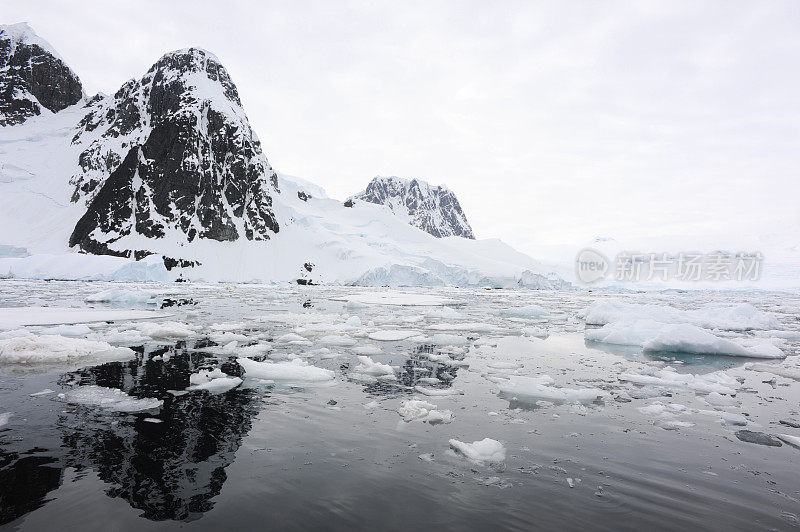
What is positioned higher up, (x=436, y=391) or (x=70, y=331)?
(x=436, y=391)

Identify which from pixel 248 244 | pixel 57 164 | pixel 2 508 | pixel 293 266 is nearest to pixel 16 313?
pixel 2 508

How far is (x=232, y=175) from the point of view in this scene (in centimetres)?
7775

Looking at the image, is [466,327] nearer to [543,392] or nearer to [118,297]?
[543,392]

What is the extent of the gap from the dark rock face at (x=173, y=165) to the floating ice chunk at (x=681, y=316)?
68.3 metres

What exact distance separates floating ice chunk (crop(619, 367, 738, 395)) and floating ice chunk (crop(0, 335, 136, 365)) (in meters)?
11.1

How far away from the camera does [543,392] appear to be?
6.88 m

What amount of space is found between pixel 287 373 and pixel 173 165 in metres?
80.4

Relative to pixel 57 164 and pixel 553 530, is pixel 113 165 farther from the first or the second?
pixel 553 530

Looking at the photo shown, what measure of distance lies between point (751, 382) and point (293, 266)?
219 feet

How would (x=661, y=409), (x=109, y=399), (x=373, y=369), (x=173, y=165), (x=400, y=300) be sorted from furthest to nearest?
(x=173, y=165) → (x=400, y=300) → (x=373, y=369) → (x=661, y=409) → (x=109, y=399)

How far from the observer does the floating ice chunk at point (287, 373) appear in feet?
24.3

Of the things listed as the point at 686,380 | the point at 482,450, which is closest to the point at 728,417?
the point at 686,380

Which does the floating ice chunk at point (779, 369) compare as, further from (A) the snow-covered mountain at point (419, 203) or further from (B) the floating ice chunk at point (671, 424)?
(A) the snow-covered mountain at point (419, 203)

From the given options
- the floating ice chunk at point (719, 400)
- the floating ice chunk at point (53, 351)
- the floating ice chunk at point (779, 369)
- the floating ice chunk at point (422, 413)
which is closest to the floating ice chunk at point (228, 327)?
the floating ice chunk at point (53, 351)
